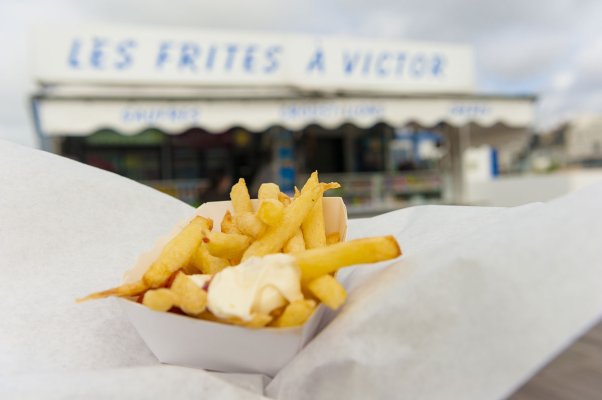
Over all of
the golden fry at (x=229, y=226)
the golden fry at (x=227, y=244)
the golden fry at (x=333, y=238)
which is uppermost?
the golden fry at (x=229, y=226)

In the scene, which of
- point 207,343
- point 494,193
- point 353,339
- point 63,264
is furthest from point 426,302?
point 494,193

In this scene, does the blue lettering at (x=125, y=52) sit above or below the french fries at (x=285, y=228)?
above

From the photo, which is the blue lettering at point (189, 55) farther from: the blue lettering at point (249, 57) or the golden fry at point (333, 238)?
the golden fry at point (333, 238)

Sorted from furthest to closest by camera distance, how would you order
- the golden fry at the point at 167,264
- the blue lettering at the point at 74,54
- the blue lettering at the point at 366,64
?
the blue lettering at the point at 366,64 → the blue lettering at the point at 74,54 → the golden fry at the point at 167,264

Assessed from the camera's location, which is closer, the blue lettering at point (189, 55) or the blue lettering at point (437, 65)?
the blue lettering at point (189, 55)

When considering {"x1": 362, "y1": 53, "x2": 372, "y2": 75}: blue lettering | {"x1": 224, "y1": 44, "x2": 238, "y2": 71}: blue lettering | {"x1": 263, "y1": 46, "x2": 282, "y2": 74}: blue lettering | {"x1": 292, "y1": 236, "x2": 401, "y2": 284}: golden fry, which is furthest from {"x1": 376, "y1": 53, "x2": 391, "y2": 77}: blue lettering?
{"x1": 292, "y1": 236, "x2": 401, "y2": 284}: golden fry

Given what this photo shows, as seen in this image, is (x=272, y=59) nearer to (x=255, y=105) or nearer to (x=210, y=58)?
(x=210, y=58)

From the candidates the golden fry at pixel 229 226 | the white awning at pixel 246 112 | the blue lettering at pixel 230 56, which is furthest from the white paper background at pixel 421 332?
the blue lettering at pixel 230 56

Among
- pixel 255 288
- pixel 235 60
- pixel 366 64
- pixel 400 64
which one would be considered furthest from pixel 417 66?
pixel 255 288

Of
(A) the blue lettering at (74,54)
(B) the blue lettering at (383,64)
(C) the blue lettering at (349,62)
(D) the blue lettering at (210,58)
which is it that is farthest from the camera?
(B) the blue lettering at (383,64)
